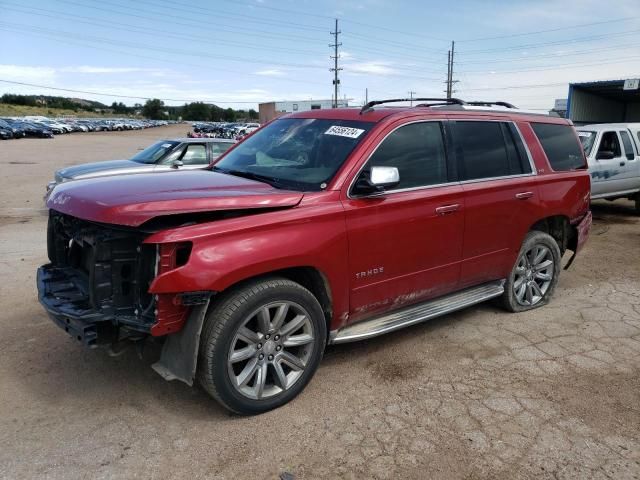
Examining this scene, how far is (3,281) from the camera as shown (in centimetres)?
582

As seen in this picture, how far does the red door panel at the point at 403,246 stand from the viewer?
3.58 metres

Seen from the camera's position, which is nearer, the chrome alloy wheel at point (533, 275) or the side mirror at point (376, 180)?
the side mirror at point (376, 180)

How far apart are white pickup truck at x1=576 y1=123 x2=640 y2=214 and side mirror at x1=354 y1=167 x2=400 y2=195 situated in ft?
27.3

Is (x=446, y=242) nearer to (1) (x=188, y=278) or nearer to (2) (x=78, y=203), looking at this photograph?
(1) (x=188, y=278)

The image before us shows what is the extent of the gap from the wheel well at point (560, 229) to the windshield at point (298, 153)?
2.46m

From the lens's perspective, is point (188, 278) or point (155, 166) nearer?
point (188, 278)

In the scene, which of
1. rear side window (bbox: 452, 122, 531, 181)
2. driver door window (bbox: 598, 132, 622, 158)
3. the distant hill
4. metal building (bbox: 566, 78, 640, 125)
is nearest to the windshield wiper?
rear side window (bbox: 452, 122, 531, 181)

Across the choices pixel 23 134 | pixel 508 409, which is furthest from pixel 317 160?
pixel 23 134

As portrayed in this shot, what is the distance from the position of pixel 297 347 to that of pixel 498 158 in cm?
253

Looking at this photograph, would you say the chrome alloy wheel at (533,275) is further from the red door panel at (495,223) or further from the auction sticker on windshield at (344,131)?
the auction sticker on windshield at (344,131)

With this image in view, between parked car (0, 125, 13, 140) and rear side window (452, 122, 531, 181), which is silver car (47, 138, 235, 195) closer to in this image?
rear side window (452, 122, 531, 181)

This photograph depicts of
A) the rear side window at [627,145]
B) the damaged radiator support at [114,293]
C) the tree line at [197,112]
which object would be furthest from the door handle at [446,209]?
the tree line at [197,112]

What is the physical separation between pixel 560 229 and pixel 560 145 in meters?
0.86

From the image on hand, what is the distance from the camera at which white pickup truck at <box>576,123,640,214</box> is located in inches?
410
